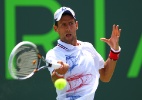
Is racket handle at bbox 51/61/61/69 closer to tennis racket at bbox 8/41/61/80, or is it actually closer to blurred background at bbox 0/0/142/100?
tennis racket at bbox 8/41/61/80

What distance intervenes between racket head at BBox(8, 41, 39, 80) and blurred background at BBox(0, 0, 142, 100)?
2.04m

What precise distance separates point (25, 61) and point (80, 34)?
2194 millimetres

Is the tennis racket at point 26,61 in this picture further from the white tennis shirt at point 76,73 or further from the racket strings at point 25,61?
the white tennis shirt at point 76,73

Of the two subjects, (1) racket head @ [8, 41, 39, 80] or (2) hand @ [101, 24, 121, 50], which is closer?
(1) racket head @ [8, 41, 39, 80]

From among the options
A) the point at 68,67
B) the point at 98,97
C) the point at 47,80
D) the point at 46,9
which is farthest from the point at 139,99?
the point at 68,67

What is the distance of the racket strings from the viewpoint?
3455 mm

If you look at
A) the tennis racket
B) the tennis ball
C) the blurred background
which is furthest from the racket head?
the blurred background

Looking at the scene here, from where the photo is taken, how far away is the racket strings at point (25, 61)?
11.3ft

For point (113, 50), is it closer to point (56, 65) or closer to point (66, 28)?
point (66, 28)

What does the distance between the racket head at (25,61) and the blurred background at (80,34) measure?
80.3 inches

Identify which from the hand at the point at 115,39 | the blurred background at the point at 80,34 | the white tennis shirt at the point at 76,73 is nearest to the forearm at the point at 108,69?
the hand at the point at 115,39

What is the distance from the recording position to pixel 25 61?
349 cm

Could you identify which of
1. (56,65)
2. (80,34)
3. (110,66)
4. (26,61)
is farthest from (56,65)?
(80,34)

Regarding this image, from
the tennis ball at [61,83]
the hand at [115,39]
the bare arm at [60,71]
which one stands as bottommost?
the tennis ball at [61,83]
